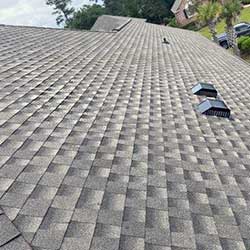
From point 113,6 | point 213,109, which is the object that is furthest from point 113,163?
point 113,6

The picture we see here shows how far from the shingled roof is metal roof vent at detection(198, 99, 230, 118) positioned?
0.19m

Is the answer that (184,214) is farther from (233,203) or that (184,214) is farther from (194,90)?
(194,90)

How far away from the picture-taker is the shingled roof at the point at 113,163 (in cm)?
399

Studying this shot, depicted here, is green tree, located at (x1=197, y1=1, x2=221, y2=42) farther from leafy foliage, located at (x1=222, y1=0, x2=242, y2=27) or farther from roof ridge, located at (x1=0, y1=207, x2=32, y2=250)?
roof ridge, located at (x1=0, y1=207, x2=32, y2=250)

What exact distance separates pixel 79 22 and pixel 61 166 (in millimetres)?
70651

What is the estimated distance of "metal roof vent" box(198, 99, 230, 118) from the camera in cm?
897

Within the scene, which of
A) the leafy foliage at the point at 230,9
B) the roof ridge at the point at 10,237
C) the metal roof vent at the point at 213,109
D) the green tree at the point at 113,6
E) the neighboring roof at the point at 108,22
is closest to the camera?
the roof ridge at the point at 10,237

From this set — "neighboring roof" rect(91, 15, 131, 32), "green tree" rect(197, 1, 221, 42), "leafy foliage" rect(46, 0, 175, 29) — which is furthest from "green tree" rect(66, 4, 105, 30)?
"green tree" rect(197, 1, 221, 42)

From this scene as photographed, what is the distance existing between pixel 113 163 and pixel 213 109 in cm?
435

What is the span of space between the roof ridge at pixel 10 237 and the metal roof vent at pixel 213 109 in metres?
6.49

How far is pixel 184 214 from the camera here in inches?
186

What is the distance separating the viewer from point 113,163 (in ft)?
18.1

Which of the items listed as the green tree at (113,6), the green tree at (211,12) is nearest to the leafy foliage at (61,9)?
the green tree at (113,6)

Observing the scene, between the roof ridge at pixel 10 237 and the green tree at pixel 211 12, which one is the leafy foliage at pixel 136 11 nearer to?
the green tree at pixel 211 12
